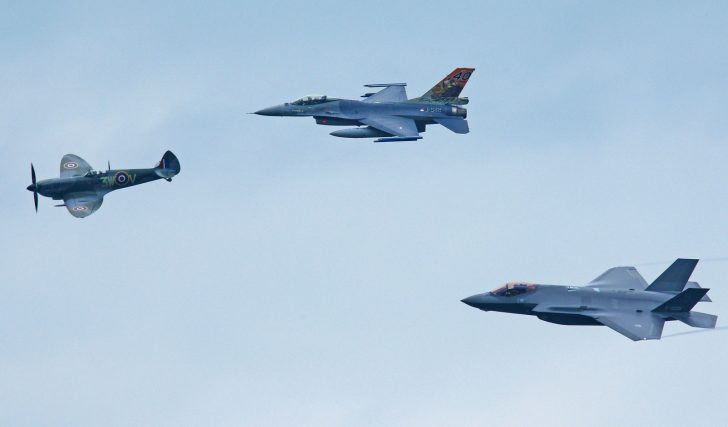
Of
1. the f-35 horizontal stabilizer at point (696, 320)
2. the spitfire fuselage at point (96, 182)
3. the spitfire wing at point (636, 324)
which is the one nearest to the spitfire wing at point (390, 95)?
the spitfire fuselage at point (96, 182)

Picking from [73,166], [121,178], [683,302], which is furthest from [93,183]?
[683,302]

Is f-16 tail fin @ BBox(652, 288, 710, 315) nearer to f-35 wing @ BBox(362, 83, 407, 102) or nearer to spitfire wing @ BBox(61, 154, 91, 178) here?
f-35 wing @ BBox(362, 83, 407, 102)

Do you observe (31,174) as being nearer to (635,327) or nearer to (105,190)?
(105,190)

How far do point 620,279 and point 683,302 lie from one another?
871cm

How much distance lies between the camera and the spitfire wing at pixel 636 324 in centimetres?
10619

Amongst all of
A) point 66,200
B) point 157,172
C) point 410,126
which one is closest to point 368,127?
point 410,126

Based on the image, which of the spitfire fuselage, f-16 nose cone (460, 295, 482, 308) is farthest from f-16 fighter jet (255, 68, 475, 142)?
f-16 nose cone (460, 295, 482, 308)

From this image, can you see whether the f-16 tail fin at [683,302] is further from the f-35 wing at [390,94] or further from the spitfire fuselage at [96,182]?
the spitfire fuselage at [96,182]

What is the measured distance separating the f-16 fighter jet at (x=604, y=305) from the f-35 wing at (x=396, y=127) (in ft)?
69.7

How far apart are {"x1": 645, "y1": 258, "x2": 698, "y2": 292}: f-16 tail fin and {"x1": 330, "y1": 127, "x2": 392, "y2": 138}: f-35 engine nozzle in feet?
95.9

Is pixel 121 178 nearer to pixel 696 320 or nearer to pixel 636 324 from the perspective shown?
pixel 636 324

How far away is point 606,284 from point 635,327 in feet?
26.3

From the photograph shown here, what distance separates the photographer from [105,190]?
4904 inches

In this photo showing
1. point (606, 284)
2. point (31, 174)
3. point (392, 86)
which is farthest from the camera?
point (392, 86)
